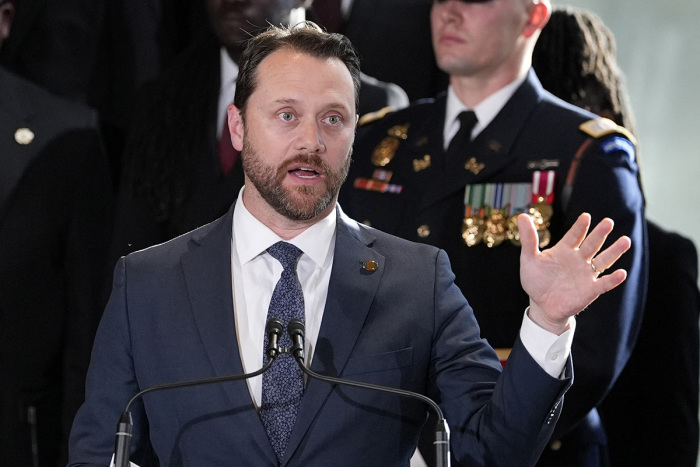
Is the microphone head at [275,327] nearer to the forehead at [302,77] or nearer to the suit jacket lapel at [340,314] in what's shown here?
the suit jacket lapel at [340,314]

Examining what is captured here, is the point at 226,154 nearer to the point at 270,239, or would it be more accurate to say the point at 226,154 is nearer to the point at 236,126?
the point at 236,126

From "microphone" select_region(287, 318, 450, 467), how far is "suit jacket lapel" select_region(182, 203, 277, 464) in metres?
0.13

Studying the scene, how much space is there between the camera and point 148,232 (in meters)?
2.68

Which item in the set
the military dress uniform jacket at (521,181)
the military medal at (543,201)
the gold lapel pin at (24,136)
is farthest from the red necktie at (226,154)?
the military medal at (543,201)

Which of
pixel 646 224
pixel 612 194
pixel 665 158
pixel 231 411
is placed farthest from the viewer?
pixel 665 158

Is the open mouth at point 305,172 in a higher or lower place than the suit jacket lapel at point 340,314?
higher

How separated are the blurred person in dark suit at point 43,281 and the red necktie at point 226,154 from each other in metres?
0.29

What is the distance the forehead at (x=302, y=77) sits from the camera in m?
1.76

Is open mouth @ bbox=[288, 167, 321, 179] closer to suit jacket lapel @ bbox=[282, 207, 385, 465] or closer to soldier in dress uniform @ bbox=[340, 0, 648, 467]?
suit jacket lapel @ bbox=[282, 207, 385, 465]

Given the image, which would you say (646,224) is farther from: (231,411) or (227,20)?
(231,411)

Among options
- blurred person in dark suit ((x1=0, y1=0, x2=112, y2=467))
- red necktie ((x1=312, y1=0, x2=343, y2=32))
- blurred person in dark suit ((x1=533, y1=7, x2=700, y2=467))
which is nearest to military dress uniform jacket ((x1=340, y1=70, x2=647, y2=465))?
blurred person in dark suit ((x1=533, y1=7, x2=700, y2=467))

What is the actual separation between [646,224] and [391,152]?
60cm

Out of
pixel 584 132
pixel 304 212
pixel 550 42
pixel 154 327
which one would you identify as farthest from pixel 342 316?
pixel 550 42

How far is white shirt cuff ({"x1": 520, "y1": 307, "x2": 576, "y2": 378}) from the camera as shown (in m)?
1.58
